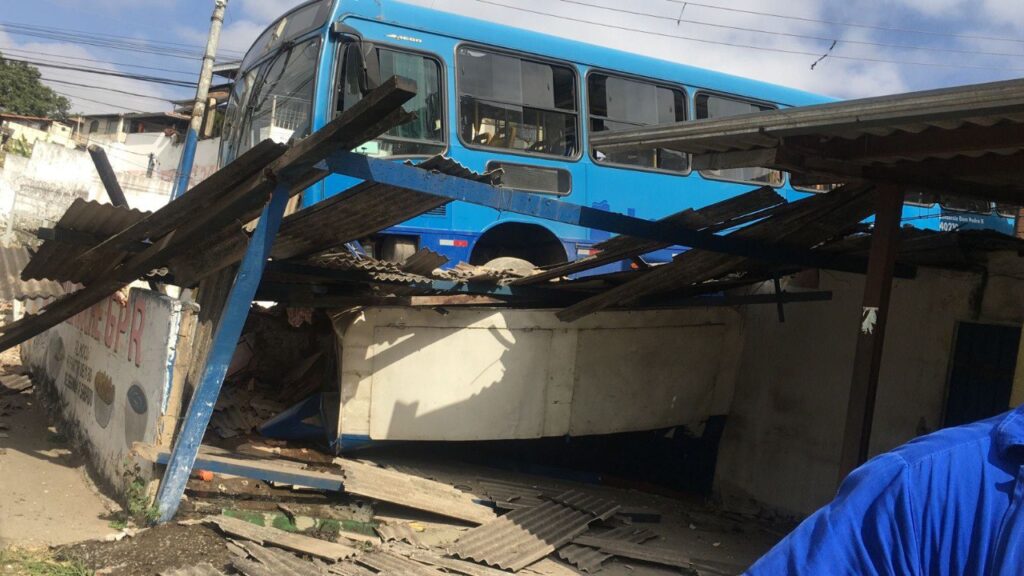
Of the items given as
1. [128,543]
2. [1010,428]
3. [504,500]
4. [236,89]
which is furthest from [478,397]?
[1010,428]

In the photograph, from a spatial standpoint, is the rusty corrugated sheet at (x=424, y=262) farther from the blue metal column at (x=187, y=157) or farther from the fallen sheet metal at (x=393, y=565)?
the blue metal column at (x=187, y=157)

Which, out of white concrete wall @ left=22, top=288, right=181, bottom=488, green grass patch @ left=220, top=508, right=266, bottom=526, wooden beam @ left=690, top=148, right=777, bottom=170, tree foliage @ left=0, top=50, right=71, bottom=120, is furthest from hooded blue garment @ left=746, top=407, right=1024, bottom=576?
tree foliage @ left=0, top=50, right=71, bottom=120

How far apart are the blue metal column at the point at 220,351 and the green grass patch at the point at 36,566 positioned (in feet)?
2.01

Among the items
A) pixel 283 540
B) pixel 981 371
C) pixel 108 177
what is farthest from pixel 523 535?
pixel 108 177

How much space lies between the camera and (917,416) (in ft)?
23.3

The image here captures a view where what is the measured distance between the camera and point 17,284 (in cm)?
792

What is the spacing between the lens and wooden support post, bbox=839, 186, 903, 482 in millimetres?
5090

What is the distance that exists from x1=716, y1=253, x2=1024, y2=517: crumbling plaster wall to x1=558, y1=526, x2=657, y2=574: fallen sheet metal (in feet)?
7.92

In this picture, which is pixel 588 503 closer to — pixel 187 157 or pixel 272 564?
pixel 272 564

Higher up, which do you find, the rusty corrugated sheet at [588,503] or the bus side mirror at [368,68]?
the bus side mirror at [368,68]

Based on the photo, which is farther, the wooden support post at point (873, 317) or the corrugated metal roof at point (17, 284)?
the corrugated metal roof at point (17, 284)

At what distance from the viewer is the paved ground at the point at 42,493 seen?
5141 millimetres

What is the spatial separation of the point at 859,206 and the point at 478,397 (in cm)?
362

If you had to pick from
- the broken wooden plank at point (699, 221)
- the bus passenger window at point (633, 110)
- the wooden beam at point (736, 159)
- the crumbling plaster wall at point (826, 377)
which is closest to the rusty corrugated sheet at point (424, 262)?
the broken wooden plank at point (699, 221)
